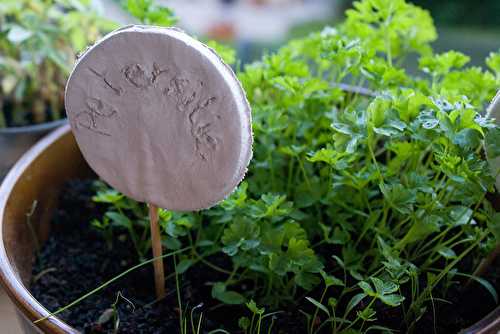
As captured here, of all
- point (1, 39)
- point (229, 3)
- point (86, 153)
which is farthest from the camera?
point (229, 3)

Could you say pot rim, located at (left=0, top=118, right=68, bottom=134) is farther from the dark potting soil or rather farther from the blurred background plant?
the dark potting soil

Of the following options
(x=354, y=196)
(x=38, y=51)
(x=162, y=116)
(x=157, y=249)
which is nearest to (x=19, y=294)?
(x=157, y=249)

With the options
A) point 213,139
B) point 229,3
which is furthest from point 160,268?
point 229,3

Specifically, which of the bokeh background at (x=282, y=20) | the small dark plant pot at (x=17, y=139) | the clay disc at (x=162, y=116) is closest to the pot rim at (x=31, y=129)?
the small dark plant pot at (x=17, y=139)

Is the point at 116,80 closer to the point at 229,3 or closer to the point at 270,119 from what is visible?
the point at 270,119

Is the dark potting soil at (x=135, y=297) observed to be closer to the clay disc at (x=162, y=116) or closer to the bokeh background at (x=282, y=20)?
the clay disc at (x=162, y=116)

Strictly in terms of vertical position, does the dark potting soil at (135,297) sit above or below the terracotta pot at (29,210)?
below
